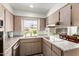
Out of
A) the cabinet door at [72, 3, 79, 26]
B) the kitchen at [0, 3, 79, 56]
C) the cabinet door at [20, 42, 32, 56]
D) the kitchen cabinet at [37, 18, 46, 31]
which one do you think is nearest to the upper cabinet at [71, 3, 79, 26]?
the cabinet door at [72, 3, 79, 26]

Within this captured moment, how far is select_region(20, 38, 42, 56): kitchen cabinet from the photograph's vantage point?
3.38m

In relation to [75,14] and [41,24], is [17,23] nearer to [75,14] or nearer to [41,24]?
[41,24]

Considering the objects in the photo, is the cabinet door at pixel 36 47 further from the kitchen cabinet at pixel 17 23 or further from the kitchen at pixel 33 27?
the kitchen cabinet at pixel 17 23

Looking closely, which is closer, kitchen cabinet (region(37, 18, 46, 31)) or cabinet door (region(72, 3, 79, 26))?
cabinet door (region(72, 3, 79, 26))

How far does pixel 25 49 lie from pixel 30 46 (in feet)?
0.73

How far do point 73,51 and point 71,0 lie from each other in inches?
48.9

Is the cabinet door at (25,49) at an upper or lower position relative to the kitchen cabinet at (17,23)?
lower

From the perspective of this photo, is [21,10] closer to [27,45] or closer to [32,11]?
[32,11]

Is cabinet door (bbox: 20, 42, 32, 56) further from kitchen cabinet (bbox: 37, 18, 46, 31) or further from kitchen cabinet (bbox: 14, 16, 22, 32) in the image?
kitchen cabinet (bbox: 37, 18, 46, 31)

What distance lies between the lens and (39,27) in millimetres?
4371

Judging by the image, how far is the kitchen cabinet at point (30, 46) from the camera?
338 cm

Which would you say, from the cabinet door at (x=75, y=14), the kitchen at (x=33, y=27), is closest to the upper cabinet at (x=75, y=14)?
the cabinet door at (x=75, y=14)

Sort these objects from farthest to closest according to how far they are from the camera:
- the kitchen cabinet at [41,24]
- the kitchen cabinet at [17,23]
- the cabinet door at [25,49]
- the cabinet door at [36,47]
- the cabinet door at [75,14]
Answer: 1. the kitchen cabinet at [41,24]
2. the kitchen cabinet at [17,23]
3. the cabinet door at [36,47]
4. the cabinet door at [25,49]
5. the cabinet door at [75,14]

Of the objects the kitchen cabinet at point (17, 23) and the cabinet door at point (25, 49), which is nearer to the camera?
the cabinet door at point (25, 49)
